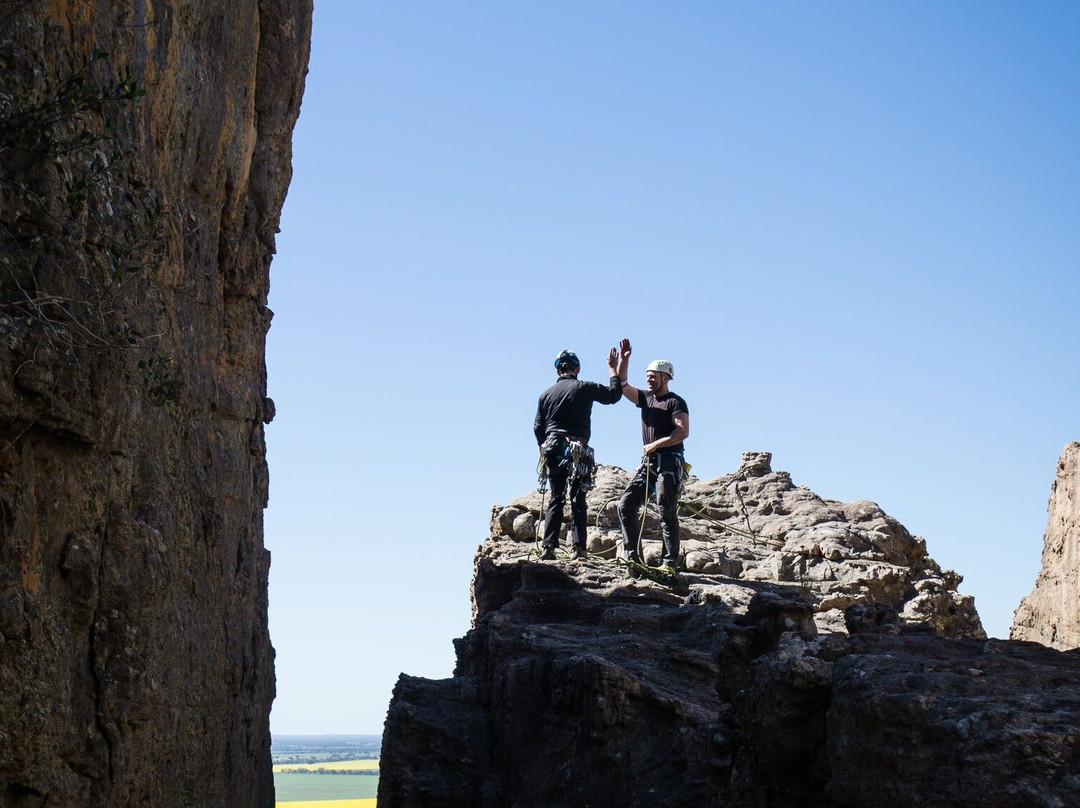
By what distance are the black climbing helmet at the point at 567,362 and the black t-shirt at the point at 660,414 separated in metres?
1.21

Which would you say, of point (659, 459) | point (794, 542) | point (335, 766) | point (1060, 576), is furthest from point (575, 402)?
point (335, 766)

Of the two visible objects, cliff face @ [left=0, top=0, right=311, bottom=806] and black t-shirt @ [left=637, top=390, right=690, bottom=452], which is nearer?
cliff face @ [left=0, top=0, right=311, bottom=806]

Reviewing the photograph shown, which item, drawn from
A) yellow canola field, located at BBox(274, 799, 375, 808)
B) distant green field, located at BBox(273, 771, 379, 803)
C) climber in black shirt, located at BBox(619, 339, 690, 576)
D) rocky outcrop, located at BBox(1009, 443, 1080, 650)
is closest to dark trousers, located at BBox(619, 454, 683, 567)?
climber in black shirt, located at BBox(619, 339, 690, 576)

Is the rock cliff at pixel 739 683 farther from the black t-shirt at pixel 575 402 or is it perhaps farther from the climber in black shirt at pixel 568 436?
the black t-shirt at pixel 575 402

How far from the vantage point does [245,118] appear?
42.3 ft

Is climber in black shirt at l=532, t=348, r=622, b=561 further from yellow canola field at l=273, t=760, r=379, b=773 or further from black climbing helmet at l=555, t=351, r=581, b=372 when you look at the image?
yellow canola field at l=273, t=760, r=379, b=773

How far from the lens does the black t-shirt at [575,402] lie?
16938 mm

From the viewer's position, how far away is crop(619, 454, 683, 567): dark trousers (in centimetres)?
1625

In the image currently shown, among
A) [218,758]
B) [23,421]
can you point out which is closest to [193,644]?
[218,758]

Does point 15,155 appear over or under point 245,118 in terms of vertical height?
under

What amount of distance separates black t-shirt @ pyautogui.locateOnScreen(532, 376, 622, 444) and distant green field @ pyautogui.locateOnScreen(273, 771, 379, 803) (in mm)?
26373

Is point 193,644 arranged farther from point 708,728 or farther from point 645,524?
point 645,524

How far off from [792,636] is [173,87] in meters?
6.27

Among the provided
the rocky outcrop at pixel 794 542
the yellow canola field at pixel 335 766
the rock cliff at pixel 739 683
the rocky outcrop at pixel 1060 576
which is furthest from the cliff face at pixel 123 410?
the yellow canola field at pixel 335 766
